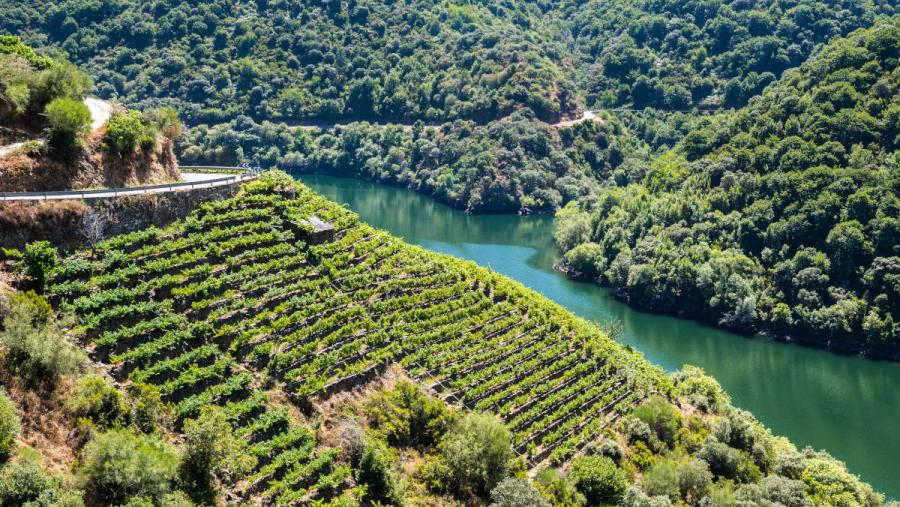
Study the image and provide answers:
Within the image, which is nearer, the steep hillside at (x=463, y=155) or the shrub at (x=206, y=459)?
the shrub at (x=206, y=459)

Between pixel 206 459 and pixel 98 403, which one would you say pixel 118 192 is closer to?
pixel 98 403

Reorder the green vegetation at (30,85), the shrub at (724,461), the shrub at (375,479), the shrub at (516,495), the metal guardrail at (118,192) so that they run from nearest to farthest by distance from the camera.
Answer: the shrub at (375,479)
the shrub at (516,495)
the metal guardrail at (118,192)
the green vegetation at (30,85)
the shrub at (724,461)

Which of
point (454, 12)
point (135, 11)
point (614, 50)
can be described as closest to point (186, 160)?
point (135, 11)

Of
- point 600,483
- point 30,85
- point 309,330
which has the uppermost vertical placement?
point 30,85

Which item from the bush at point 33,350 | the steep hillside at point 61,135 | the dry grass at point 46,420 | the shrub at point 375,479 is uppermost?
the steep hillside at point 61,135

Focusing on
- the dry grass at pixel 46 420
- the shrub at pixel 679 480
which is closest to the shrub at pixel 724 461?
the shrub at pixel 679 480

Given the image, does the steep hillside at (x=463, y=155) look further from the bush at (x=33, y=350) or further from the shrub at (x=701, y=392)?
the bush at (x=33, y=350)

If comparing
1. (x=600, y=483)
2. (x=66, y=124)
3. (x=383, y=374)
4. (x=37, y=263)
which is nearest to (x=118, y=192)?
(x=66, y=124)

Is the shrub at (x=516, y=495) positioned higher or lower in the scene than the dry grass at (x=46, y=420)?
lower
